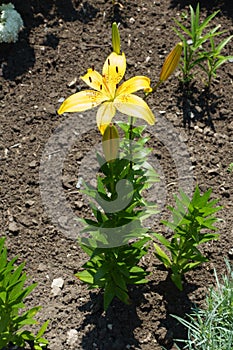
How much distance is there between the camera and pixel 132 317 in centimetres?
261

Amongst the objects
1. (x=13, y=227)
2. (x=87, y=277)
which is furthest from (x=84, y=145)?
(x=87, y=277)

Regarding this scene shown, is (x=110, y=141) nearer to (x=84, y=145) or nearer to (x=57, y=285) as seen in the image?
(x=57, y=285)

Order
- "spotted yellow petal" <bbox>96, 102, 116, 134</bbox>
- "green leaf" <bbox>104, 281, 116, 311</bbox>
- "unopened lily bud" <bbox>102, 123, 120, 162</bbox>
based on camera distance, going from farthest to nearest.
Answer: "green leaf" <bbox>104, 281, 116, 311</bbox>, "spotted yellow petal" <bbox>96, 102, 116, 134</bbox>, "unopened lily bud" <bbox>102, 123, 120, 162</bbox>

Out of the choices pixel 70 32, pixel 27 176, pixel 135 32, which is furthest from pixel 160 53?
pixel 27 176

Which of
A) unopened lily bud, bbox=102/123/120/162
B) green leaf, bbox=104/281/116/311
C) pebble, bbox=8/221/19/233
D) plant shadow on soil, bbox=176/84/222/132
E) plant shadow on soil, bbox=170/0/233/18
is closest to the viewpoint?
unopened lily bud, bbox=102/123/120/162

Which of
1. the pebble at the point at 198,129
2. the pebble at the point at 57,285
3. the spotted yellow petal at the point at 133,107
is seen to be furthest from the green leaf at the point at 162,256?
the pebble at the point at 198,129

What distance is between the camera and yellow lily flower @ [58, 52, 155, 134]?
6.77 feet

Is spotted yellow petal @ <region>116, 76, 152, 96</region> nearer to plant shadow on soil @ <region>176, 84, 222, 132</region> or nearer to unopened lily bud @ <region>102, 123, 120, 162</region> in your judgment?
unopened lily bud @ <region>102, 123, 120, 162</region>

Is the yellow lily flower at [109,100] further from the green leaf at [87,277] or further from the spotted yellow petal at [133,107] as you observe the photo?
the green leaf at [87,277]

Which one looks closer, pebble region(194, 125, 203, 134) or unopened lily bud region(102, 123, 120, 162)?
unopened lily bud region(102, 123, 120, 162)

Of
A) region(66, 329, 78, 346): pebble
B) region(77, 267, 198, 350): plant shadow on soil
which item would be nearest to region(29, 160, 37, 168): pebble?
region(77, 267, 198, 350): plant shadow on soil

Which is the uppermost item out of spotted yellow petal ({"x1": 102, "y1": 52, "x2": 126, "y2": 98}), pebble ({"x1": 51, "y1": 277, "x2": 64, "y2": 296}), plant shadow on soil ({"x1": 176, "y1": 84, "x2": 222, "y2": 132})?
spotted yellow petal ({"x1": 102, "y1": 52, "x2": 126, "y2": 98})

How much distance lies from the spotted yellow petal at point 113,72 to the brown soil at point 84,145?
0.97 meters

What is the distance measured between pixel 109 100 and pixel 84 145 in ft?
3.61
